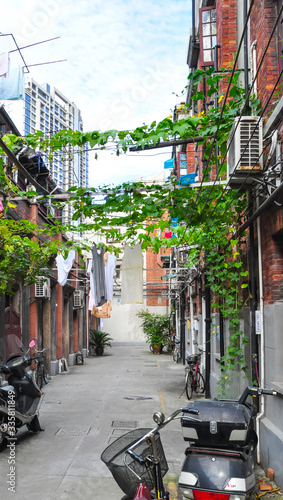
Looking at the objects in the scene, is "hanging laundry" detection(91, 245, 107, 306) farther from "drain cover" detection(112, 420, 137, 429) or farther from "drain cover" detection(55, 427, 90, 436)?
"drain cover" detection(55, 427, 90, 436)

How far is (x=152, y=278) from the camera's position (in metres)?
42.2

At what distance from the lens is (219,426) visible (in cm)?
444

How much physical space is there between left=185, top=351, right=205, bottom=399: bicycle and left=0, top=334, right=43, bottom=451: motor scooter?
4771 millimetres

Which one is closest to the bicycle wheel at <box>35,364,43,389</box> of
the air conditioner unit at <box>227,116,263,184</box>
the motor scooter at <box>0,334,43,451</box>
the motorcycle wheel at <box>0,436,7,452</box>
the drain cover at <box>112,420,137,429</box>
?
the drain cover at <box>112,420,137,429</box>

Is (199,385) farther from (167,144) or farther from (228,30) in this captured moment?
(228,30)

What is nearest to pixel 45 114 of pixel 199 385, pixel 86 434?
pixel 86 434

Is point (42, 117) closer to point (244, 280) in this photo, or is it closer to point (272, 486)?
point (244, 280)

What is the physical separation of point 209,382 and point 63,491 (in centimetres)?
746

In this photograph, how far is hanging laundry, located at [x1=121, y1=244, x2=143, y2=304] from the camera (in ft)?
40.8

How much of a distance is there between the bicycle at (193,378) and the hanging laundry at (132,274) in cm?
220

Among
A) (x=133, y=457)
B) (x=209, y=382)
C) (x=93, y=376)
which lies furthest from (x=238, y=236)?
(x=93, y=376)

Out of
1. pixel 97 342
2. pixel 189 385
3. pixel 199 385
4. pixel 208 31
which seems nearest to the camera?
pixel 208 31

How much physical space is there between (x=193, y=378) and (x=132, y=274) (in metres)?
3.16

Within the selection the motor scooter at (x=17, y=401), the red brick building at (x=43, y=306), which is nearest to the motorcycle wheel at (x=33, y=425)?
the motor scooter at (x=17, y=401)
